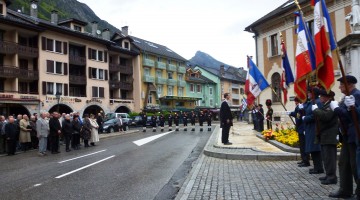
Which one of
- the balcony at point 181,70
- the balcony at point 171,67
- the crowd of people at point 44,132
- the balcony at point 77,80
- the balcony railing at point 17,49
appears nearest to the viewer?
the crowd of people at point 44,132

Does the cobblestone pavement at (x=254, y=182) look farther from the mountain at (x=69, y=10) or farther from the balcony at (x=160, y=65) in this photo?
the mountain at (x=69, y=10)

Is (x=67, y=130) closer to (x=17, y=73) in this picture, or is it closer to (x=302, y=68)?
(x=302, y=68)

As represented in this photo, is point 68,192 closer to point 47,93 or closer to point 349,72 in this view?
point 349,72

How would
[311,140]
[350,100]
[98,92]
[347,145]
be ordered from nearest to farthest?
[350,100] < [347,145] < [311,140] < [98,92]

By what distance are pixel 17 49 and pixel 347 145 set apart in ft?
124

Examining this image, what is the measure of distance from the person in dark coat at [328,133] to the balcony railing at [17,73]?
35316 millimetres

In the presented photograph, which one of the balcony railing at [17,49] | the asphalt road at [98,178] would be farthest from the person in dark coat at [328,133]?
the balcony railing at [17,49]

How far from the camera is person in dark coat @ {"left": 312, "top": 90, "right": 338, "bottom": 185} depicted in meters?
6.57

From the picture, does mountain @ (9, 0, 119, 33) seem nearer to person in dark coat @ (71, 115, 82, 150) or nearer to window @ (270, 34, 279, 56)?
window @ (270, 34, 279, 56)

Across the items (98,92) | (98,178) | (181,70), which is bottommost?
(98,178)

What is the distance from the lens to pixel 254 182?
7195 millimetres

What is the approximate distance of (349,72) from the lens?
16.1 metres

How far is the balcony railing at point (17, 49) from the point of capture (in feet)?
118

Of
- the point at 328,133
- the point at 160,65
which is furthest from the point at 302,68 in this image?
the point at 160,65
